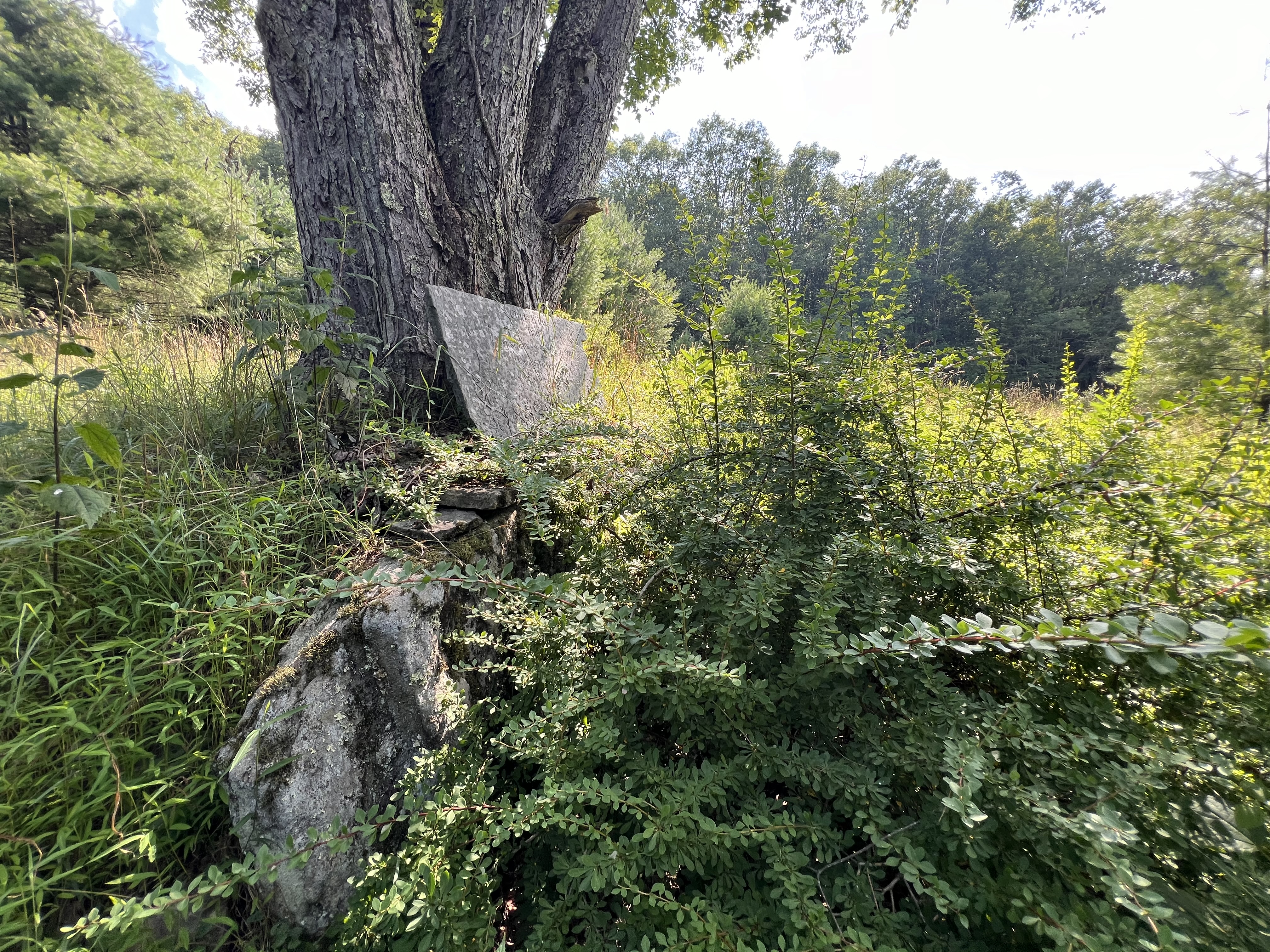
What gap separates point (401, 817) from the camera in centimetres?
92

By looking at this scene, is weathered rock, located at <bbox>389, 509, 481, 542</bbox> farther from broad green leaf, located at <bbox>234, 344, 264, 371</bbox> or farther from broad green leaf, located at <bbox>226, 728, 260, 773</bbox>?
broad green leaf, located at <bbox>234, 344, 264, 371</bbox>

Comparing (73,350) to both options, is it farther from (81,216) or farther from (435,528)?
(435,528)

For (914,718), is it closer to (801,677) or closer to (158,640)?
(801,677)

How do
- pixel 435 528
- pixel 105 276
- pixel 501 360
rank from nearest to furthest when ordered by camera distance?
pixel 105 276, pixel 435 528, pixel 501 360

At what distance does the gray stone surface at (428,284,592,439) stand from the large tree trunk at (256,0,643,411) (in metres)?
0.17

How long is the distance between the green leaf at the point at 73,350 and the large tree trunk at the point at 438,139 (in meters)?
1.02

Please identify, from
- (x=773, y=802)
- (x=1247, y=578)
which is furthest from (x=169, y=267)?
(x=1247, y=578)

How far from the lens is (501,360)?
2.41m

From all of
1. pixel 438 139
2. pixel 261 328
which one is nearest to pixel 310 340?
pixel 261 328

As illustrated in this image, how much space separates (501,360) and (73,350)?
1.46m

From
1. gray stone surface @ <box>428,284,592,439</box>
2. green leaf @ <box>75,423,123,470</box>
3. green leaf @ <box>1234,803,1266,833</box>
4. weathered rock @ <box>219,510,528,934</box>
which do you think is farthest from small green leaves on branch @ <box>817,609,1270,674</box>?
gray stone surface @ <box>428,284,592,439</box>

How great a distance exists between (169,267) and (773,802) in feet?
11.2

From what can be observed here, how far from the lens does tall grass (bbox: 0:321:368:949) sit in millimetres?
1014

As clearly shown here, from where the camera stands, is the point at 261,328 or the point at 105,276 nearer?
the point at 105,276
